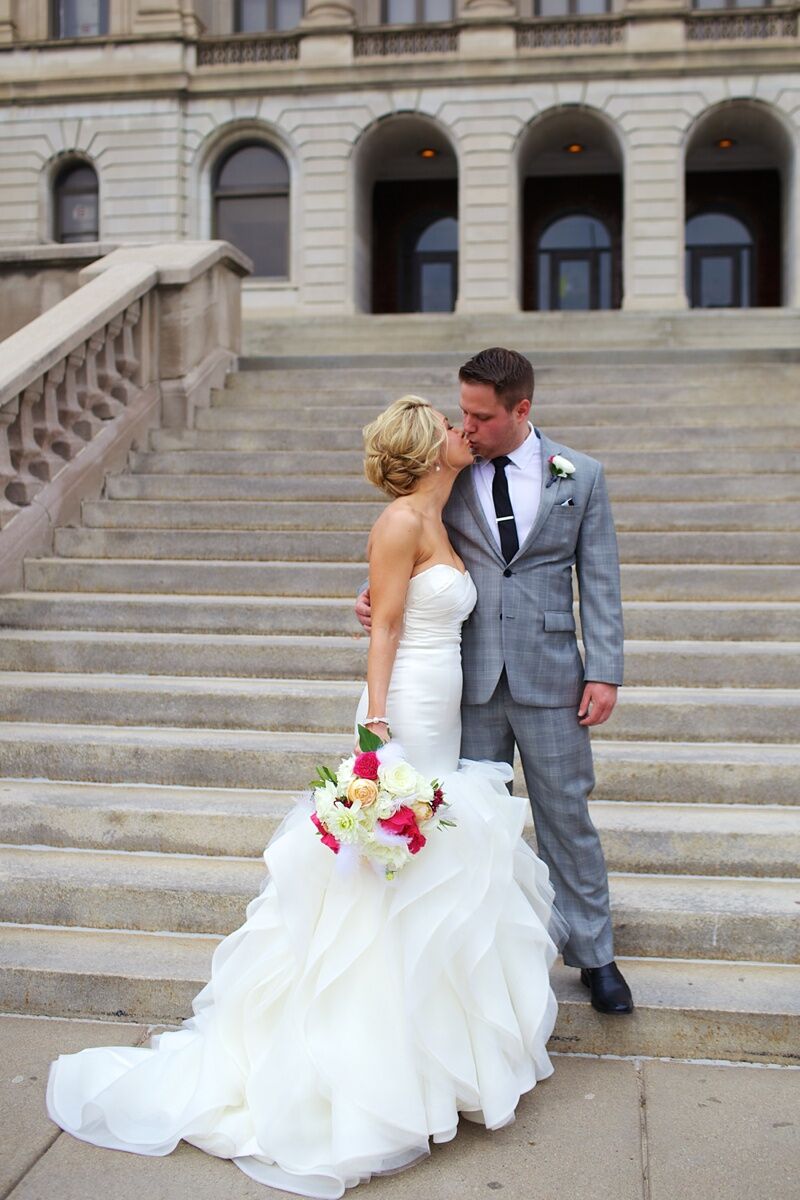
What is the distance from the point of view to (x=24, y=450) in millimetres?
6770

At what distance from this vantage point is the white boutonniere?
3391 millimetres

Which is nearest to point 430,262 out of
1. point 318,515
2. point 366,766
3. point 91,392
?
point 91,392

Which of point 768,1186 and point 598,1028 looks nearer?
point 768,1186

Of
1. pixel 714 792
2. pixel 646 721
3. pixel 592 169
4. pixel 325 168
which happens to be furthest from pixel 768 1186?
pixel 592 169

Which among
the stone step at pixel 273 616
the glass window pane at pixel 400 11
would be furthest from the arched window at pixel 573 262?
the stone step at pixel 273 616

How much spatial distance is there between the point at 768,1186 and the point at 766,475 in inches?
205

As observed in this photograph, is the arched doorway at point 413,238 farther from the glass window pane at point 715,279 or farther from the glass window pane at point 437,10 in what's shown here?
the glass window pane at point 715,279

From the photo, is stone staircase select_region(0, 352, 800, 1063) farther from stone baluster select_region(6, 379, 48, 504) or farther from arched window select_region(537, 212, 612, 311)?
arched window select_region(537, 212, 612, 311)

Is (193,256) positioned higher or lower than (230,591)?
higher

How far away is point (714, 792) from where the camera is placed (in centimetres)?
467

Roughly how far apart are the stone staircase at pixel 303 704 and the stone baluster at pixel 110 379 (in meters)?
Answer: 0.39

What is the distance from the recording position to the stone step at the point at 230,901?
386 cm

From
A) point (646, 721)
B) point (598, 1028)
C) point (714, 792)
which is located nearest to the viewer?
point (598, 1028)

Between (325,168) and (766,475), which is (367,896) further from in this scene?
(325,168)
